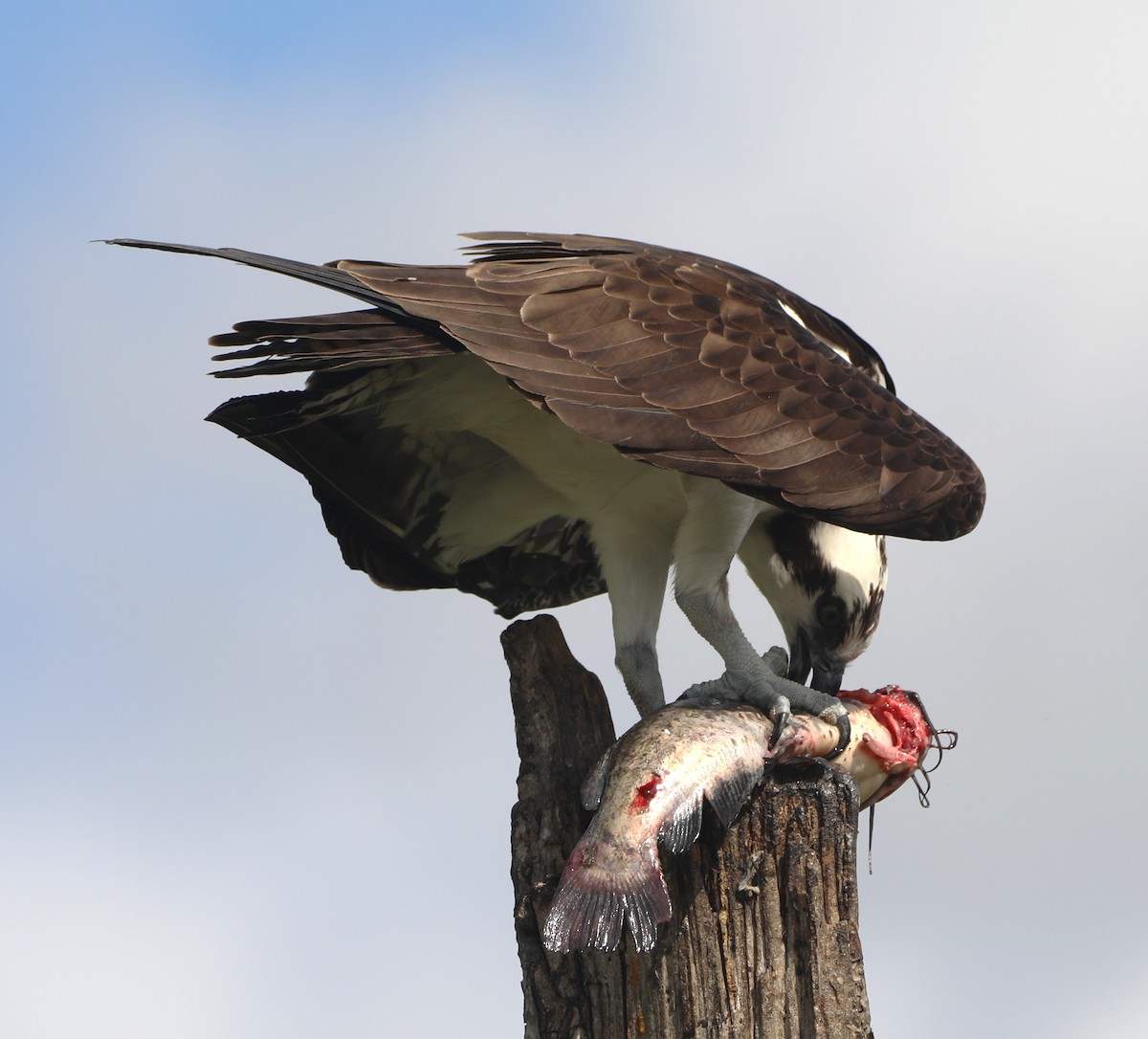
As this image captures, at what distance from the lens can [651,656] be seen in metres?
5.65

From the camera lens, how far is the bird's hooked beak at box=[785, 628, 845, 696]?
5660mm

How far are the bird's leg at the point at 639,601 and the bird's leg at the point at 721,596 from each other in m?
0.40

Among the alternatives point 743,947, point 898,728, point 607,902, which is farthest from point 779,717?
point 607,902

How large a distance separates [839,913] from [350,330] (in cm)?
206

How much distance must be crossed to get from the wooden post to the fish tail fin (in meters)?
0.16

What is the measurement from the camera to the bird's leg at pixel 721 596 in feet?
16.3

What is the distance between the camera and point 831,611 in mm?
5641

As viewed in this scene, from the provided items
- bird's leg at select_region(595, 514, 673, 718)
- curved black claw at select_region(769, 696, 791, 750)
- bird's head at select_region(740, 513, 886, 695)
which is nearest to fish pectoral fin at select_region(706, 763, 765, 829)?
curved black claw at select_region(769, 696, 791, 750)

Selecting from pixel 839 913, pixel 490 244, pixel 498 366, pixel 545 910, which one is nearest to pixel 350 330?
pixel 498 366

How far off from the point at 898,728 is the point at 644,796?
3.84ft

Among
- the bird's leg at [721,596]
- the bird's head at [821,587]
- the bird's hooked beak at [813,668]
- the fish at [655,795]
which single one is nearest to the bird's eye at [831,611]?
the bird's head at [821,587]

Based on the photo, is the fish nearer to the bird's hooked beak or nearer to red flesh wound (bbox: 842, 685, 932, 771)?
red flesh wound (bbox: 842, 685, 932, 771)

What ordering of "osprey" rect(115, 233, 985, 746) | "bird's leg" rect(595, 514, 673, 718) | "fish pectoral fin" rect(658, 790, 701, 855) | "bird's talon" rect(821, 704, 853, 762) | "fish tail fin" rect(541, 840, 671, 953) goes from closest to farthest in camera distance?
"fish tail fin" rect(541, 840, 671, 953), "fish pectoral fin" rect(658, 790, 701, 855), "osprey" rect(115, 233, 985, 746), "bird's talon" rect(821, 704, 853, 762), "bird's leg" rect(595, 514, 673, 718)

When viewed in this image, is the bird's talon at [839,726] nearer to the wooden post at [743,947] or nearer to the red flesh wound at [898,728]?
the red flesh wound at [898,728]
